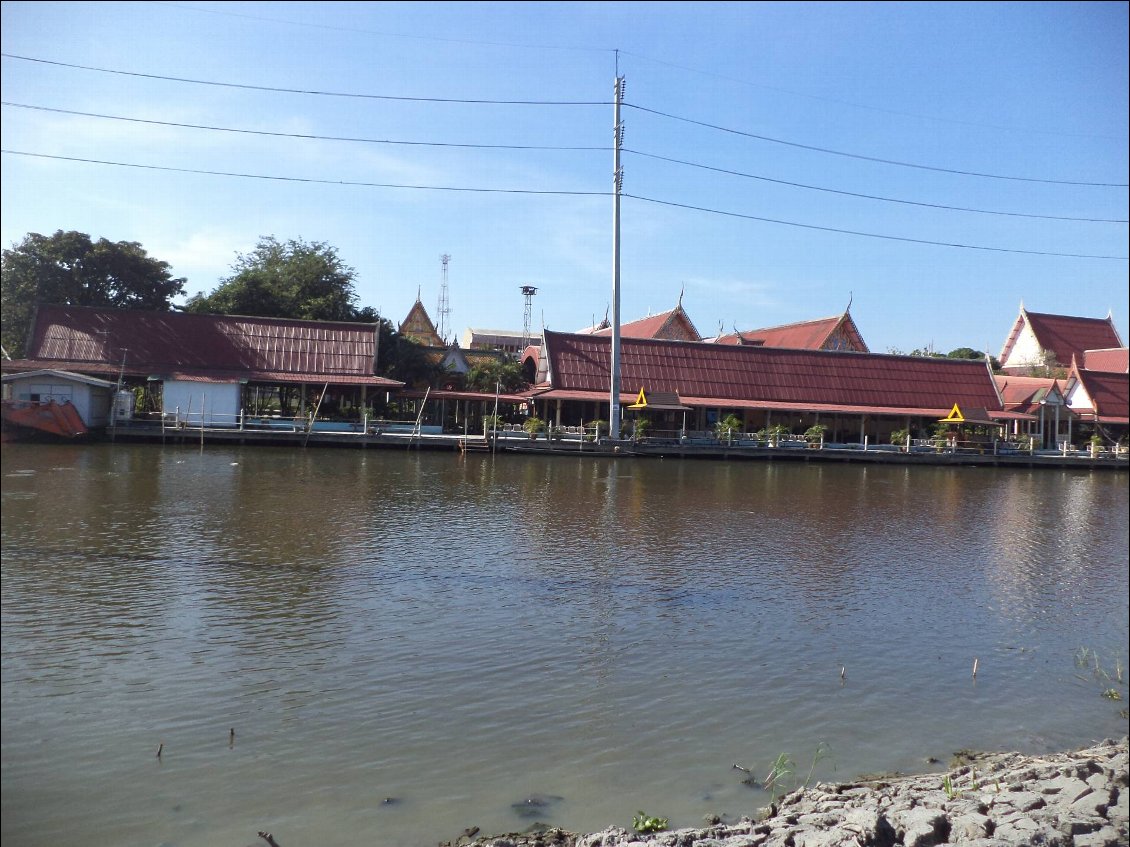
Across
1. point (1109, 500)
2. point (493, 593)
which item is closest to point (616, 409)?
point (1109, 500)

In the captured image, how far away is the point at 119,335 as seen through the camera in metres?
31.5

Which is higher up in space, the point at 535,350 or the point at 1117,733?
the point at 535,350

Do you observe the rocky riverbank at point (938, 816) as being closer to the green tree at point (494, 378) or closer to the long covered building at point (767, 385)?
the long covered building at point (767, 385)

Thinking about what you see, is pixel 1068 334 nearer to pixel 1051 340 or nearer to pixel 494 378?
pixel 1051 340

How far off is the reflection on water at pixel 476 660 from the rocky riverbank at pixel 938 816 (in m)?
0.34

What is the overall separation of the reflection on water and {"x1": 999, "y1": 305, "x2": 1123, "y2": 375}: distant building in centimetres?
3628

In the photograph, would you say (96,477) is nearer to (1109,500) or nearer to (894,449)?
(1109,500)

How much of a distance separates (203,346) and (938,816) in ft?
106

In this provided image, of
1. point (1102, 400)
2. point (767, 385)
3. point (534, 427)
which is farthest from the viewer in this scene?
point (1102, 400)

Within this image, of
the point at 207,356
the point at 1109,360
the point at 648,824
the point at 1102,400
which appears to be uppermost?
the point at 1109,360

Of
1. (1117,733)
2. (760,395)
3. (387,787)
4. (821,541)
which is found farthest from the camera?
(760,395)

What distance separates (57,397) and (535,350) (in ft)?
59.9

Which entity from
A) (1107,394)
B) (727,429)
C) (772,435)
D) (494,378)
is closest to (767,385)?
(772,435)

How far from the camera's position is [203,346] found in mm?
32219
